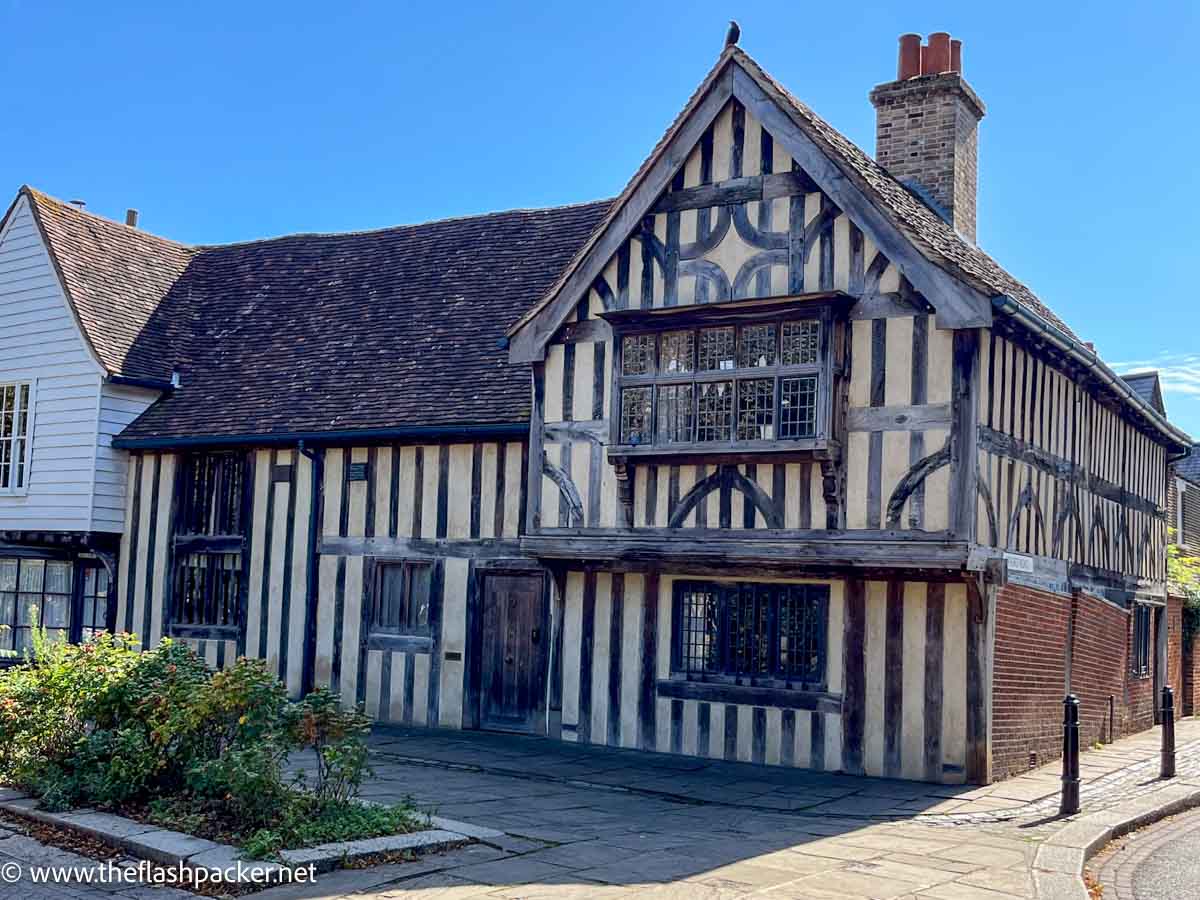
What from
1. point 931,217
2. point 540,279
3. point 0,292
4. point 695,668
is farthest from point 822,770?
point 0,292

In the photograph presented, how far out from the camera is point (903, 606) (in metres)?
13.0

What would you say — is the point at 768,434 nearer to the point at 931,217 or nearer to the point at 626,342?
the point at 626,342

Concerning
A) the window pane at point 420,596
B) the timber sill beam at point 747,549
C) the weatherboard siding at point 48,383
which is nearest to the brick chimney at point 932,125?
the timber sill beam at point 747,549

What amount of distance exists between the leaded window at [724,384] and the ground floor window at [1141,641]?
27.8ft

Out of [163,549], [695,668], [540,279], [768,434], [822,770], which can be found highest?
[540,279]

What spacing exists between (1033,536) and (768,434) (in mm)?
3572

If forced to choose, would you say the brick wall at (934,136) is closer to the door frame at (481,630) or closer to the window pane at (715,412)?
the window pane at (715,412)

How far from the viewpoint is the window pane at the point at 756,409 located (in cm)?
1348

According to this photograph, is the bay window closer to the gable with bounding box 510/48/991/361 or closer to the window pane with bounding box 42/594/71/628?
the gable with bounding box 510/48/991/361

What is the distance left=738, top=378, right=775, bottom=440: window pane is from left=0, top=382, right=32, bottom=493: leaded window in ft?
39.2

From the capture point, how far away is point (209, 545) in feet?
60.0

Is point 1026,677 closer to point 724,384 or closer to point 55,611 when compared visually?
point 724,384

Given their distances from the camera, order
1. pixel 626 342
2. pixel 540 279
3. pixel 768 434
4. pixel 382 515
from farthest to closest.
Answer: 1. pixel 540 279
2. pixel 382 515
3. pixel 626 342
4. pixel 768 434

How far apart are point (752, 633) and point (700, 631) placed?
659 millimetres
